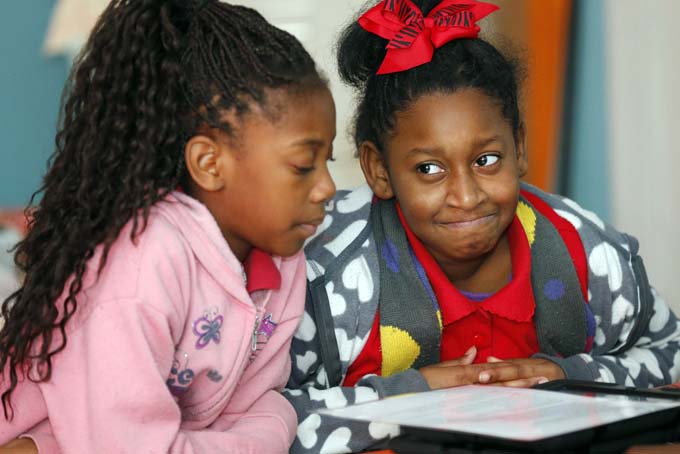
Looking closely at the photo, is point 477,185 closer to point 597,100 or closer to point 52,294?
point 52,294

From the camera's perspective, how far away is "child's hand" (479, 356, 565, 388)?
4.16 feet

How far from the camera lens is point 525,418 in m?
0.89

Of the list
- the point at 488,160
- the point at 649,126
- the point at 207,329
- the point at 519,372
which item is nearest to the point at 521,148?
the point at 488,160

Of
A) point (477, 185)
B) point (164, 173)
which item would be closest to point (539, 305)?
point (477, 185)

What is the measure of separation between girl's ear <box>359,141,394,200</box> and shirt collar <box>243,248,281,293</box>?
0.25 m

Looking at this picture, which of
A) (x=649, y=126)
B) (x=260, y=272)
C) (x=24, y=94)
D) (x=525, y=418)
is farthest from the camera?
(x=24, y=94)

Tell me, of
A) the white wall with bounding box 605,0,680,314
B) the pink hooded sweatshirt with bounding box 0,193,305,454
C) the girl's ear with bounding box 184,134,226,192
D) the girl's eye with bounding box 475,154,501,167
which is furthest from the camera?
the white wall with bounding box 605,0,680,314

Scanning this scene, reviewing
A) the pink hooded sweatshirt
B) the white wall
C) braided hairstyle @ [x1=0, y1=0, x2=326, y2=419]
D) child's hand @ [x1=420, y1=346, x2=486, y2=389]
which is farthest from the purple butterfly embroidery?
the white wall

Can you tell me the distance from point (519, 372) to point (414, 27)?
478mm

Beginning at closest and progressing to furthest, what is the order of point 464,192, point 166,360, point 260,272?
point 166,360, point 260,272, point 464,192

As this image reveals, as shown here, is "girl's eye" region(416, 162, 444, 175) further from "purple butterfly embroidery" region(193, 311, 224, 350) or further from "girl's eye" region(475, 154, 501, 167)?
"purple butterfly embroidery" region(193, 311, 224, 350)

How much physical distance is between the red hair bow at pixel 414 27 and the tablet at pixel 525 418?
49 centimetres

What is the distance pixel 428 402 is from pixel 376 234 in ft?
1.45

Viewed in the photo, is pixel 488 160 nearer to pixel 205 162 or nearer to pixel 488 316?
pixel 488 316
